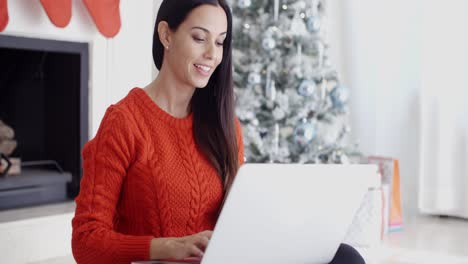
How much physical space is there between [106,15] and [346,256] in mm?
2153

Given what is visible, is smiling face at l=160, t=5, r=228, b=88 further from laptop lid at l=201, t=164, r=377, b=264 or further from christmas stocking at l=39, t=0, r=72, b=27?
christmas stocking at l=39, t=0, r=72, b=27

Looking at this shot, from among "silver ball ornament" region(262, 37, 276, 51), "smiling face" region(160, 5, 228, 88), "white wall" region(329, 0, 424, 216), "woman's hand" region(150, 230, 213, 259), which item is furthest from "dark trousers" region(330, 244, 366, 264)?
"white wall" region(329, 0, 424, 216)

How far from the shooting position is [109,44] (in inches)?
122

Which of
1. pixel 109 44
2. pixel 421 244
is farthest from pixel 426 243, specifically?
pixel 109 44

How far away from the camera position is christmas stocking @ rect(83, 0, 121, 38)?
9.69 feet

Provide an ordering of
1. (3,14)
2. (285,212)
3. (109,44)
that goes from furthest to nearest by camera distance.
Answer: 1. (109,44)
2. (3,14)
3. (285,212)

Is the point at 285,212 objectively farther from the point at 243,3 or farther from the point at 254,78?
the point at 243,3

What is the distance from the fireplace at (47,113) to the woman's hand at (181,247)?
6.33 ft

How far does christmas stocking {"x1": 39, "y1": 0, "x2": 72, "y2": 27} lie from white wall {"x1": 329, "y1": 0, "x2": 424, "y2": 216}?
2000 mm

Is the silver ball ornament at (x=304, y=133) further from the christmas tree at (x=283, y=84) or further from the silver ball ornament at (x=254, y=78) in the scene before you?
the silver ball ornament at (x=254, y=78)

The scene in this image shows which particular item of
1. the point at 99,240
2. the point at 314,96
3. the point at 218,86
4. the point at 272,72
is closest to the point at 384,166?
the point at 314,96

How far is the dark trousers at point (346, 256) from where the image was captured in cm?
115

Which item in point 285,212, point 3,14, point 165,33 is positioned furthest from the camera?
point 3,14

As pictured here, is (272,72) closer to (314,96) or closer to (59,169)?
(314,96)
